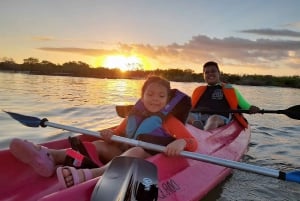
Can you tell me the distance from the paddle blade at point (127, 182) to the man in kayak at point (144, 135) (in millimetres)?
321

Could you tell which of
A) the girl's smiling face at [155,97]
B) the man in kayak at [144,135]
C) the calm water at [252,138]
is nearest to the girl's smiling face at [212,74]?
the calm water at [252,138]

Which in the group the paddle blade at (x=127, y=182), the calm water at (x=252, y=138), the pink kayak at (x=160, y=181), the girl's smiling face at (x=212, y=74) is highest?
the girl's smiling face at (x=212, y=74)

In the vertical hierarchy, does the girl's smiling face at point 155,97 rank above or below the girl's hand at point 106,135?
above

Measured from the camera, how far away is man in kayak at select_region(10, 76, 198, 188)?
3082 mm

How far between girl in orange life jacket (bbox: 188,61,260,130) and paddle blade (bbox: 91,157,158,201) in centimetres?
335

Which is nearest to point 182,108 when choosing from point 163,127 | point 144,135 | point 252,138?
point 163,127

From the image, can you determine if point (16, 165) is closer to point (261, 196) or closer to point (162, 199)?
point (162, 199)

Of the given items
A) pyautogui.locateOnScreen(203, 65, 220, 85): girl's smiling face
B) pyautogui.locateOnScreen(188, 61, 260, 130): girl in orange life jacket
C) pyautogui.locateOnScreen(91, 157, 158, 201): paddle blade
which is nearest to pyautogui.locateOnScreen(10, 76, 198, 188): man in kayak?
pyautogui.locateOnScreen(91, 157, 158, 201): paddle blade

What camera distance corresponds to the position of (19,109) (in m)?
9.23

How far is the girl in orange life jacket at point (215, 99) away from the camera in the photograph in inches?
243

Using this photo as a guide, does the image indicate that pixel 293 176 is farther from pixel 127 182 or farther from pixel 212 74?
pixel 212 74

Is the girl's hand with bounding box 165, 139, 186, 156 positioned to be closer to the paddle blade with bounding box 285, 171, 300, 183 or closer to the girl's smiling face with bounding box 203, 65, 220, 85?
the paddle blade with bounding box 285, 171, 300, 183

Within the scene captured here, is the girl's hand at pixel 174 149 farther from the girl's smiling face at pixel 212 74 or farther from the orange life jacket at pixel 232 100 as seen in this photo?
the girl's smiling face at pixel 212 74

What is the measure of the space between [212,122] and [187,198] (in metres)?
2.73
